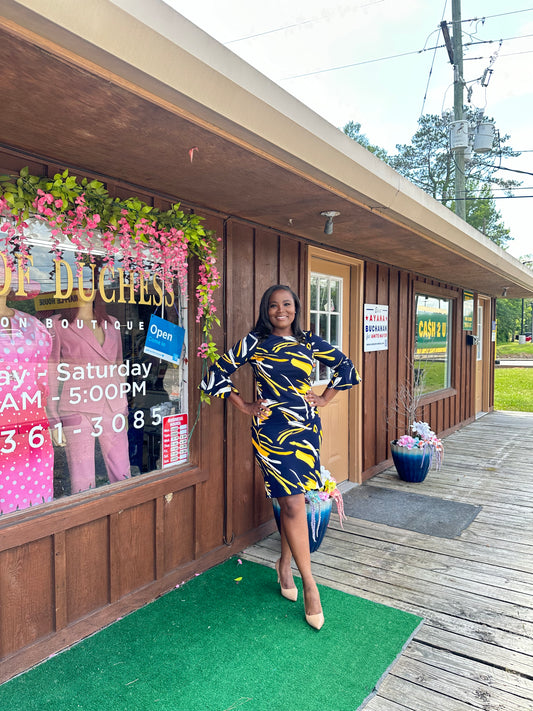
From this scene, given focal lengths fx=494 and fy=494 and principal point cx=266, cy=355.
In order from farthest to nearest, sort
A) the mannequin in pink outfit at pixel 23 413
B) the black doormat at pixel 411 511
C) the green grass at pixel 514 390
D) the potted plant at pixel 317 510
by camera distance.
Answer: the green grass at pixel 514 390
the black doormat at pixel 411 511
the potted plant at pixel 317 510
the mannequin in pink outfit at pixel 23 413

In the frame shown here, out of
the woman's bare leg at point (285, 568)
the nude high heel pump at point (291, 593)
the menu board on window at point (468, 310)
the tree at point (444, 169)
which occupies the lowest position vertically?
the nude high heel pump at point (291, 593)

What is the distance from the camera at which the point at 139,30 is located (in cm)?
122

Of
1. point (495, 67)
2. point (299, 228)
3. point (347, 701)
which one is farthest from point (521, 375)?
point (347, 701)

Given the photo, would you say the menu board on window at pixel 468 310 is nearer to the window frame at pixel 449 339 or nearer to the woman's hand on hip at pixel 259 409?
the window frame at pixel 449 339

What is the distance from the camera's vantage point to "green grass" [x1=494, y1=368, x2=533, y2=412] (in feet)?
35.0

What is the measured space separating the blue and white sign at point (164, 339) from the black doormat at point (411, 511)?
1.91 m

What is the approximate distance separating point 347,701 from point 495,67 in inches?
454

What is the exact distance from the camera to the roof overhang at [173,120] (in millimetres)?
1158

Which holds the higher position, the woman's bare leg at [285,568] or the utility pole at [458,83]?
the utility pole at [458,83]

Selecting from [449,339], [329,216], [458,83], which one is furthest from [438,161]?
[329,216]

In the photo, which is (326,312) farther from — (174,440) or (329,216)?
(174,440)

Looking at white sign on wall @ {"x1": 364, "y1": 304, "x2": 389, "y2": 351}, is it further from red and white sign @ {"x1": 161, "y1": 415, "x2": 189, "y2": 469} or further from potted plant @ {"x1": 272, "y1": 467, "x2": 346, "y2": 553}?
red and white sign @ {"x1": 161, "y1": 415, "x2": 189, "y2": 469}

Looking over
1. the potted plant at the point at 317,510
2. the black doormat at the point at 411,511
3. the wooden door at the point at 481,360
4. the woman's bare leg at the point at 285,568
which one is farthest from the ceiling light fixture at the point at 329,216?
the wooden door at the point at 481,360

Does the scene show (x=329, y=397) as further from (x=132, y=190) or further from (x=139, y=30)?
(x=139, y=30)
